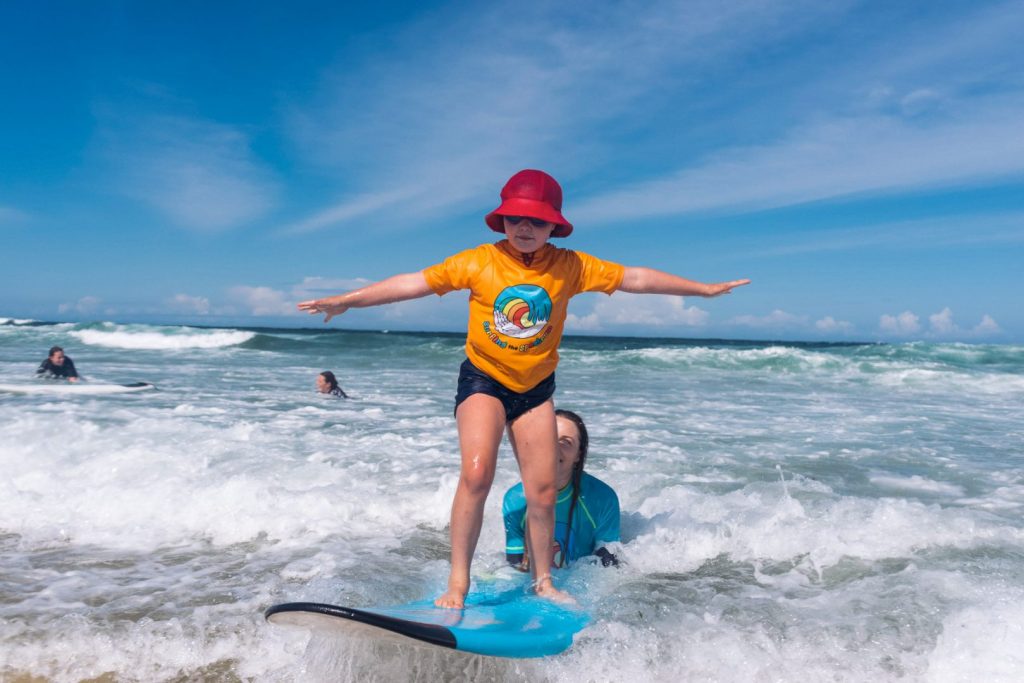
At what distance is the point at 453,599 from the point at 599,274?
5.41 feet

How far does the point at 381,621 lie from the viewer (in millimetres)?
2719

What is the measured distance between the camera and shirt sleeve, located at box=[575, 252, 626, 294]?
3.59m

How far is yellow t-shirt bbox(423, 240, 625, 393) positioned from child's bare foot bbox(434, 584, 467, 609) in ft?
3.11

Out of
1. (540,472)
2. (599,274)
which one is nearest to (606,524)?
(540,472)

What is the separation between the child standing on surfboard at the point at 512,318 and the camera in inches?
133

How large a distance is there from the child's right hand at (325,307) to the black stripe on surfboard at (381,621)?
1297 millimetres

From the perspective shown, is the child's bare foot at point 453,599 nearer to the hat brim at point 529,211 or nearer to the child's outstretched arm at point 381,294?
the child's outstretched arm at point 381,294

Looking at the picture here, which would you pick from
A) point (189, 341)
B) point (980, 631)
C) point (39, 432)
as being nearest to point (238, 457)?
point (39, 432)

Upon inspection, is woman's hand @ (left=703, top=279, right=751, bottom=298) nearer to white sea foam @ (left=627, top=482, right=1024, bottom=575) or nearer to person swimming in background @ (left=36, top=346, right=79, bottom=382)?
white sea foam @ (left=627, top=482, right=1024, bottom=575)

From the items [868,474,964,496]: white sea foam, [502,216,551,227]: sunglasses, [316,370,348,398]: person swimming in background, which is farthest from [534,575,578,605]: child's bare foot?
[316,370,348,398]: person swimming in background

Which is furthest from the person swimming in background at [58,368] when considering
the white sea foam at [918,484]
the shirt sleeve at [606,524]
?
the white sea foam at [918,484]

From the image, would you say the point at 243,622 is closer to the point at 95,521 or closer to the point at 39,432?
the point at 95,521

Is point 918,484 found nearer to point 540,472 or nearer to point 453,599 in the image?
point 540,472

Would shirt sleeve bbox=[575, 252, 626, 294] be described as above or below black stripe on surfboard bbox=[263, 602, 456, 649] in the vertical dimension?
above
